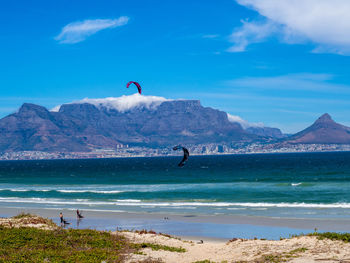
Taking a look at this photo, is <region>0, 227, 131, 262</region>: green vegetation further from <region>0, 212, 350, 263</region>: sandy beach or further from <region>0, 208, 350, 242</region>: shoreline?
<region>0, 208, 350, 242</region>: shoreline

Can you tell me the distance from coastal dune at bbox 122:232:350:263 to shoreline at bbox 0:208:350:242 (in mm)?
4713

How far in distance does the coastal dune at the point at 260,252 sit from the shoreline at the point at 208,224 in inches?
186

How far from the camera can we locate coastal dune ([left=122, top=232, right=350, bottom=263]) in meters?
18.1

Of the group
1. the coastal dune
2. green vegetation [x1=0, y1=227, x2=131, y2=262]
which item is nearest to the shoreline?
the coastal dune

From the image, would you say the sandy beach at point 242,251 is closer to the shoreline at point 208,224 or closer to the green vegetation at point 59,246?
the green vegetation at point 59,246

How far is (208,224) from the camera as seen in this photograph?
1297 inches

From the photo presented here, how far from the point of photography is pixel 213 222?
34062 millimetres

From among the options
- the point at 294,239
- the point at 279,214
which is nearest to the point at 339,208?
the point at 279,214

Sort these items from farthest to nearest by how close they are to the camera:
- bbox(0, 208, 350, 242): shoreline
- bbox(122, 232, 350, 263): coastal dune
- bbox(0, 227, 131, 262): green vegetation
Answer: bbox(0, 208, 350, 242): shoreline
bbox(0, 227, 131, 262): green vegetation
bbox(122, 232, 350, 263): coastal dune

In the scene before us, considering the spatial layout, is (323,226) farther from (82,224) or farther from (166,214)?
(82,224)

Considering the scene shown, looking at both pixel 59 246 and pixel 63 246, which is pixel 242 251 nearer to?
pixel 63 246

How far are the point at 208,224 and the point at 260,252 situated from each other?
13639 millimetres

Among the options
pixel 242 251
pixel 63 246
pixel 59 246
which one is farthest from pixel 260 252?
pixel 59 246

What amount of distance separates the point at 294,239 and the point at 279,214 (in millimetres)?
16991
